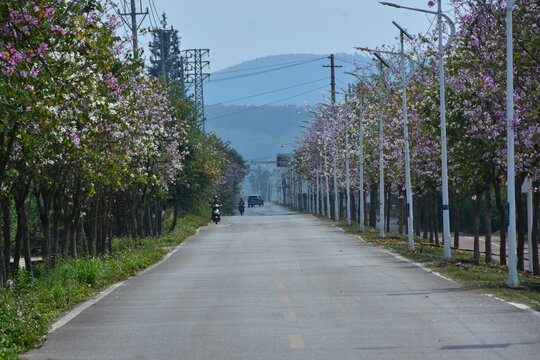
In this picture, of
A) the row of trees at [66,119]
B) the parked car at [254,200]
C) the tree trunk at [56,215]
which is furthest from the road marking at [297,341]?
the parked car at [254,200]

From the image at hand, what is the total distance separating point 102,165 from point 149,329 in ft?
43.2

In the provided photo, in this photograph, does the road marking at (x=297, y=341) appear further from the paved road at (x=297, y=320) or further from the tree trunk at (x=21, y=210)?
the tree trunk at (x=21, y=210)

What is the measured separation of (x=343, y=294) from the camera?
1777 cm

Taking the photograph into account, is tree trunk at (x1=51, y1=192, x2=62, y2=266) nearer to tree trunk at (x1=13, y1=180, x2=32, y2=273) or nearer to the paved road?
tree trunk at (x1=13, y1=180, x2=32, y2=273)

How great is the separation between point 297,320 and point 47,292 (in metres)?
6.04

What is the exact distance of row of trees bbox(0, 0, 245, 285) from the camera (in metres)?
14.1

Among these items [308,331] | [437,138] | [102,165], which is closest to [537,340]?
[308,331]

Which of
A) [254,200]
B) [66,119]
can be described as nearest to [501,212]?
[66,119]

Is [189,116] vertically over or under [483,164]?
over

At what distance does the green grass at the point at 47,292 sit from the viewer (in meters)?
12.3

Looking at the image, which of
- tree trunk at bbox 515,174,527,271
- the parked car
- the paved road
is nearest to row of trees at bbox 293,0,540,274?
tree trunk at bbox 515,174,527,271

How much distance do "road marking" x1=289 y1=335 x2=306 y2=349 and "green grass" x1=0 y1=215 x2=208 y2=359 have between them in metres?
3.27

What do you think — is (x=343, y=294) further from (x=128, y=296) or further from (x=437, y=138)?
(x=437, y=138)

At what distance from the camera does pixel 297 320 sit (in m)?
13.8
